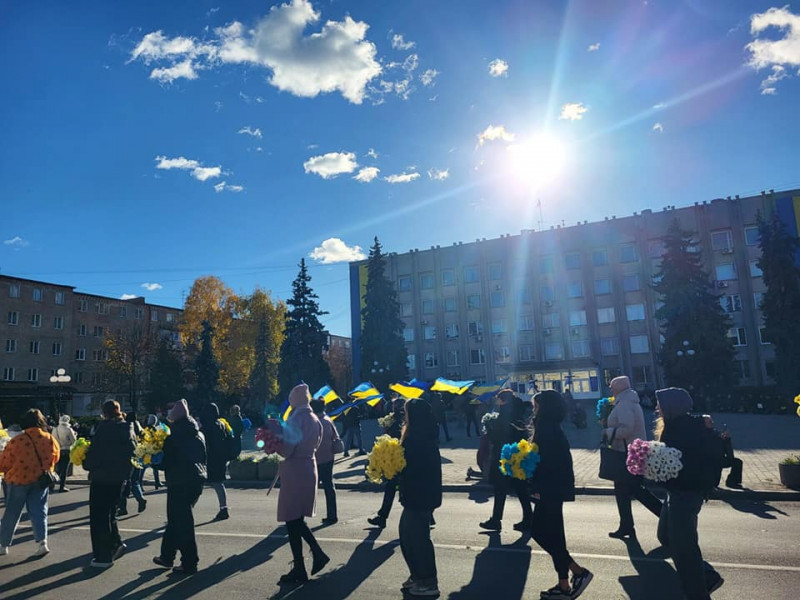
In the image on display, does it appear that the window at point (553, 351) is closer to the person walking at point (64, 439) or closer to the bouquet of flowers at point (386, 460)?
the person walking at point (64, 439)

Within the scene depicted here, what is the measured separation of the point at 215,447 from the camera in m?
9.41

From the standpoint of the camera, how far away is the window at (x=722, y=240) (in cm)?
4803

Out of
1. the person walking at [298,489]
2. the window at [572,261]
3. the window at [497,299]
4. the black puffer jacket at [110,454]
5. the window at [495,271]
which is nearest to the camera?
the person walking at [298,489]

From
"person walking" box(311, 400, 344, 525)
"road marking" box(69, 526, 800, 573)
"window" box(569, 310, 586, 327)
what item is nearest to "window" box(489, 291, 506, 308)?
"window" box(569, 310, 586, 327)

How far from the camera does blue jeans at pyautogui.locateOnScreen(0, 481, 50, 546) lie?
7336mm

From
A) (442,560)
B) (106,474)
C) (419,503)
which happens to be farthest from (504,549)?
(106,474)

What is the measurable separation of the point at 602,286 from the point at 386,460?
49.5 metres

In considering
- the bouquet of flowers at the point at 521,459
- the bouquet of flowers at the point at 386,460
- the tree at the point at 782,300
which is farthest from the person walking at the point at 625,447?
the tree at the point at 782,300

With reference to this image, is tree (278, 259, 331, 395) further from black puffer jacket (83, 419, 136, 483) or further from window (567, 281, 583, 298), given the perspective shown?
black puffer jacket (83, 419, 136, 483)

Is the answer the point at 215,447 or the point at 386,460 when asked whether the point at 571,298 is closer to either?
the point at 215,447

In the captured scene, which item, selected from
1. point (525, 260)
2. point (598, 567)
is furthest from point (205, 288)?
point (598, 567)

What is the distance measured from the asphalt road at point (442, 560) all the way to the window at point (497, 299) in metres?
45.8

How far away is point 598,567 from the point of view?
6043 millimetres

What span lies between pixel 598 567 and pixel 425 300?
2065 inches
